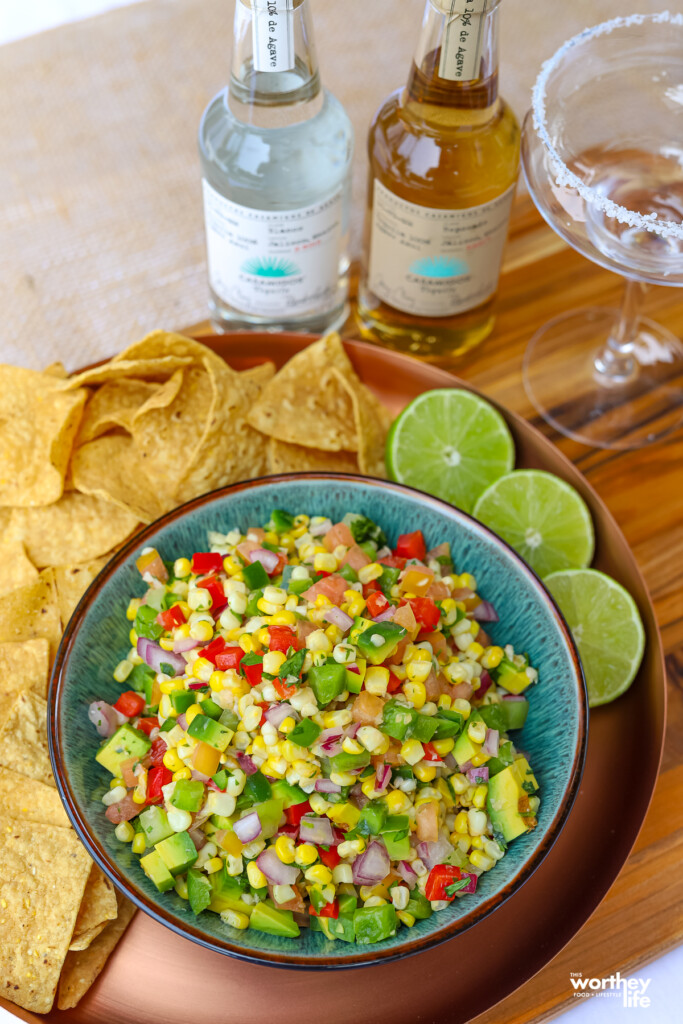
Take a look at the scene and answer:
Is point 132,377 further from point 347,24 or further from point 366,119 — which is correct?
point 347,24

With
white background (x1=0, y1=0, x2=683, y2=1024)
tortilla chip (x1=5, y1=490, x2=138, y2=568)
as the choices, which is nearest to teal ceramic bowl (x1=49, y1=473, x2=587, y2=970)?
tortilla chip (x1=5, y1=490, x2=138, y2=568)

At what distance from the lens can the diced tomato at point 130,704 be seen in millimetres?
1980

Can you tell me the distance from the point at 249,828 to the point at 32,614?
76 centimetres

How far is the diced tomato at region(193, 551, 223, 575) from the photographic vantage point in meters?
2.05

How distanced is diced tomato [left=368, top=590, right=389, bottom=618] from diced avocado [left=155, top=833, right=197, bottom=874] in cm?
55

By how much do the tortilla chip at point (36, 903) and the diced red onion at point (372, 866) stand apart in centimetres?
55

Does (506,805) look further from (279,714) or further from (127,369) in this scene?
(127,369)

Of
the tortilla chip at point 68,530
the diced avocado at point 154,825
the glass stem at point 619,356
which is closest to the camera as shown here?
the diced avocado at point 154,825

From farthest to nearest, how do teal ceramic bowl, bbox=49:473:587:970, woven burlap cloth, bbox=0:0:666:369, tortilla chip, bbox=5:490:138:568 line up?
woven burlap cloth, bbox=0:0:666:369 < tortilla chip, bbox=5:490:138:568 < teal ceramic bowl, bbox=49:473:587:970

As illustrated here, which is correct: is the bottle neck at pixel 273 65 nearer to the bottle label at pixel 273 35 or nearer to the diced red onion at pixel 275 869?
the bottle label at pixel 273 35

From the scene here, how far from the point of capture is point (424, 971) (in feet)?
6.27

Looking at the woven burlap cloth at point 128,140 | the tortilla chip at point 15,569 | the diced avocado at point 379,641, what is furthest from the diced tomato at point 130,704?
the woven burlap cloth at point 128,140

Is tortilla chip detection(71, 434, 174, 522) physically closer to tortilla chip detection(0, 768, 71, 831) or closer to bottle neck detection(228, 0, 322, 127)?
tortilla chip detection(0, 768, 71, 831)

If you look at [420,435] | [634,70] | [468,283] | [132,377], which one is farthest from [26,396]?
Result: [634,70]
